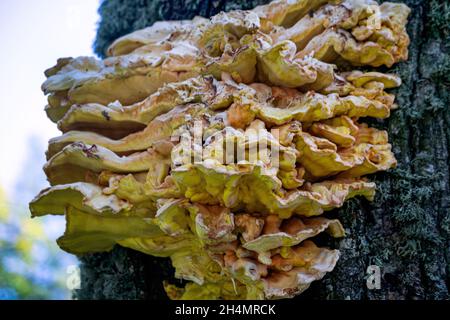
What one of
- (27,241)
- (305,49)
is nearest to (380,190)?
(305,49)

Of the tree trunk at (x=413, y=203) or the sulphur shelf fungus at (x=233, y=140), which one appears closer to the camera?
the sulphur shelf fungus at (x=233, y=140)

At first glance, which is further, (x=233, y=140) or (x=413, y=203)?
(x=413, y=203)

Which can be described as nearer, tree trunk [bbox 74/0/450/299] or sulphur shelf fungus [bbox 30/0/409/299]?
sulphur shelf fungus [bbox 30/0/409/299]
